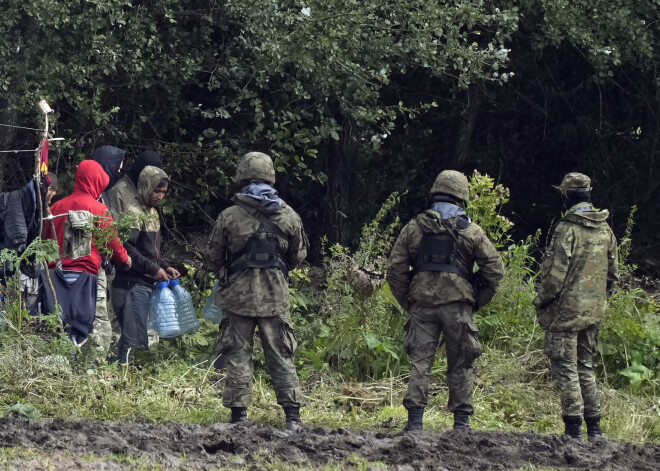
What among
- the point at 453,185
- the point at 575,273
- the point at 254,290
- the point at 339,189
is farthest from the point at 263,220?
the point at 339,189

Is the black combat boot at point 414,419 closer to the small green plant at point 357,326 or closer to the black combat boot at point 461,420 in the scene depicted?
the black combat boot at point 461,420

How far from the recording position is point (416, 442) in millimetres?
6934

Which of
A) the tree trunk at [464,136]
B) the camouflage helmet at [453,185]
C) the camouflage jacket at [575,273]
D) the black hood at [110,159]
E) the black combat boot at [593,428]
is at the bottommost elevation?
the black combat boot at [593,428]

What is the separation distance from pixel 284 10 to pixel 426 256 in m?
3.58

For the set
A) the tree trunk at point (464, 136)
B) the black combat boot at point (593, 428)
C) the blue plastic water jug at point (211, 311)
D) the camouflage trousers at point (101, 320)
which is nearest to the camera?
the black combat boot at point (593, 428)

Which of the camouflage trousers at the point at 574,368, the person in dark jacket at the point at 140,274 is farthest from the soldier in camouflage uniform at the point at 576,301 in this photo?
the person in dark jacket at the point at 140,274

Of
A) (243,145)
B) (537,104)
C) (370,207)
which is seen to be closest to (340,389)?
(243,145)

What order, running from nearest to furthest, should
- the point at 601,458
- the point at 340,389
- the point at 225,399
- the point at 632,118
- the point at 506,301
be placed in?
the point at 601,458 → the point at 225,399 → the point at 340,389 → the point at 506,301 → the point at 632,118

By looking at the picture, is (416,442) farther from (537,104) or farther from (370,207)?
(537,104)

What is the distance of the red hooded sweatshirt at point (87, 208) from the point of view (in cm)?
888

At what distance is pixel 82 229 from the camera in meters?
8.84

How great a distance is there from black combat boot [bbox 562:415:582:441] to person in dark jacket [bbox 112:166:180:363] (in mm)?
3374

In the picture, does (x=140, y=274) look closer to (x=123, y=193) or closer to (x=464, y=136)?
(x=123, y=193)

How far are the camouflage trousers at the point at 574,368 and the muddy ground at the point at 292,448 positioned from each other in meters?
0.54
